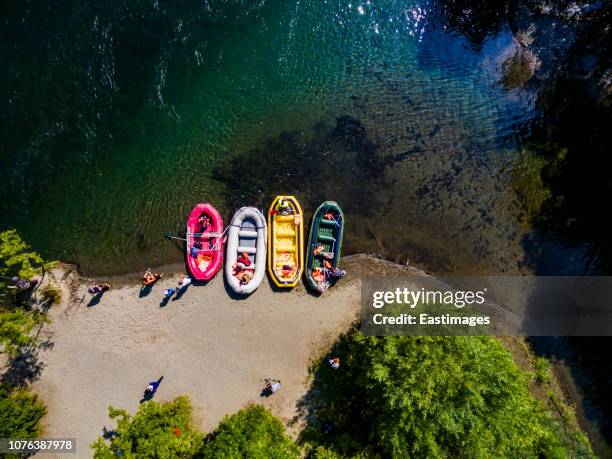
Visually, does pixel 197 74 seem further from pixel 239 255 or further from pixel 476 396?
pixel 476 396

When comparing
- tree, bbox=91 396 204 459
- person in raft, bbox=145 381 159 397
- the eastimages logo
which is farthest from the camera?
the eastimages logo

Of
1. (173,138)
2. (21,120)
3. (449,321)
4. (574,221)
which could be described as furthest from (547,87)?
(21,120)

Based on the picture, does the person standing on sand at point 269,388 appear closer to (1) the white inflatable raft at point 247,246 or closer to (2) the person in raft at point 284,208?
(1) the white inflatable raft at point 247,246

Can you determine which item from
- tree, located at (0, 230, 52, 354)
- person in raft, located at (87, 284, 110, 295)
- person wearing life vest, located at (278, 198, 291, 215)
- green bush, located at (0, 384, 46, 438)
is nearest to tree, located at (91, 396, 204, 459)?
green bush, located at (0, 384, 46, 438)

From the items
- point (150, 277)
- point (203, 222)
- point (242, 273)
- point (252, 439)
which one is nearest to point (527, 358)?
point (252, 439)

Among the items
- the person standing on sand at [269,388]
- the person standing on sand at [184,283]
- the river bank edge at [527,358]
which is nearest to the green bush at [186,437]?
the person standing on sand at [269,388]

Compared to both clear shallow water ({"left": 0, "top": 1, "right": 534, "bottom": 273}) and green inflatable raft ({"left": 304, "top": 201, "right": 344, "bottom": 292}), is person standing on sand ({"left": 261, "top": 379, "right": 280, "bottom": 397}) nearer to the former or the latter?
green inflatable raft ({"left": 304, "top": 201, "right": 344, "bottom": 292})
